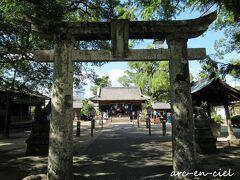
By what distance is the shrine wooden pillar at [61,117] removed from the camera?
7586mm

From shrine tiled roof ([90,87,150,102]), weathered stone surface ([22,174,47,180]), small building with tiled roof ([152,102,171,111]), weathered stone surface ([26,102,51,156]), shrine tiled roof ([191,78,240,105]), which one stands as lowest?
weathered stone surface ([22,174,47,180])

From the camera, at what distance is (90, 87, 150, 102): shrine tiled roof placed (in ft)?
162

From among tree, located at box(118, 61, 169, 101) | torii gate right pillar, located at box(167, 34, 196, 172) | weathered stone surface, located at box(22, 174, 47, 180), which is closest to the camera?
weathered stone surface, located at box(22, 174, 47, 180)

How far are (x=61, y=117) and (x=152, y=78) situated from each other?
43.2 metres

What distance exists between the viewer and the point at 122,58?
8.13 meters

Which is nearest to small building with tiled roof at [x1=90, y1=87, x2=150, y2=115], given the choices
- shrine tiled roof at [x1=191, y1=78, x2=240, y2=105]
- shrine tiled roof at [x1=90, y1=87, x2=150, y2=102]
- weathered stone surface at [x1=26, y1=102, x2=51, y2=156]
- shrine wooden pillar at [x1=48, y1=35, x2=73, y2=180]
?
shrine tiled roof at [x1=90, y1=87, x2=150, y2=102]

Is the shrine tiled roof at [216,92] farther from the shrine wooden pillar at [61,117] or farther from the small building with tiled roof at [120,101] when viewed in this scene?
the small building with tiled roof at [120,101]

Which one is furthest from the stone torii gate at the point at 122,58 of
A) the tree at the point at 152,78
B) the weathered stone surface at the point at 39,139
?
the tree at the point at 152,78

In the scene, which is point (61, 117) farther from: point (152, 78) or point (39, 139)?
point (152, 78)

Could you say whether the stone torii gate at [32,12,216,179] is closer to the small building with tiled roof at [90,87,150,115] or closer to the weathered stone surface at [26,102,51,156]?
the weathered stone surface at [26,102,51,156]

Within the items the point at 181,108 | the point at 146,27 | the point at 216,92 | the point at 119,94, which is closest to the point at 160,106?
the point at 119,94

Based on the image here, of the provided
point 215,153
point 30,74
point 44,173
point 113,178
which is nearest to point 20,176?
point 44,173

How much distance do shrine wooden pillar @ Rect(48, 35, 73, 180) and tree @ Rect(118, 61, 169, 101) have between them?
39.5 meters

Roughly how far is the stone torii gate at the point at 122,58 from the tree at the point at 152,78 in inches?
1521
